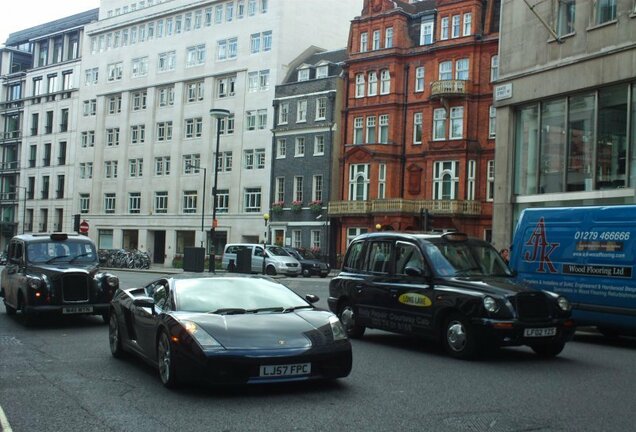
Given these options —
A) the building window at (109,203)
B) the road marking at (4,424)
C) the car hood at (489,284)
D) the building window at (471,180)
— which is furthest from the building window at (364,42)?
the road marking at (4,424)

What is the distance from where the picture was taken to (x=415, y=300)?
38.1 ft

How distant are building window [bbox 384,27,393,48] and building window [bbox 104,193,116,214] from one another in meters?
32.6

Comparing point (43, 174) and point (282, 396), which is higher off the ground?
point (43, 174)

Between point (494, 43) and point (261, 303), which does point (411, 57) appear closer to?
point (494, 43)

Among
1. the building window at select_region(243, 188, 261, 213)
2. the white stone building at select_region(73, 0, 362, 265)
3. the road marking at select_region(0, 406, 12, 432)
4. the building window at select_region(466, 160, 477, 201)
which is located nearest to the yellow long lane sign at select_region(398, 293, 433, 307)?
the road marking at select_region(0, 406, 12, 432)

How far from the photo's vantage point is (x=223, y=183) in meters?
61.5

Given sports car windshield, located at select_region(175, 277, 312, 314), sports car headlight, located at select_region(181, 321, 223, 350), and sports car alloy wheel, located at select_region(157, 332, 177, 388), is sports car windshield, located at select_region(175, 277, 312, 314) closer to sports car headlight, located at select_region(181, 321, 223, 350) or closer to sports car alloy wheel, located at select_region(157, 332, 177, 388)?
sports car alloy wheel, located at select_region(157, 332, 177, 388)

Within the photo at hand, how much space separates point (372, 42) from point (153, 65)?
25042mm

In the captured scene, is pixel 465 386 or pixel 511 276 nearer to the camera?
pixel 465 386

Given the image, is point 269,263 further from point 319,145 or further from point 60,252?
point 60,252

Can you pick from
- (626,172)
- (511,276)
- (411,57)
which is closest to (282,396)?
(511,276)

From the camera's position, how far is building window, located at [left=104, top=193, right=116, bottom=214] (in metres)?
72.1

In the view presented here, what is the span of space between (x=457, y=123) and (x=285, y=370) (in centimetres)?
4165

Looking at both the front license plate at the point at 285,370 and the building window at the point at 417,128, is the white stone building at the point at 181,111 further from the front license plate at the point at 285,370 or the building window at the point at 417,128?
the front license plate at the point at 285,370
